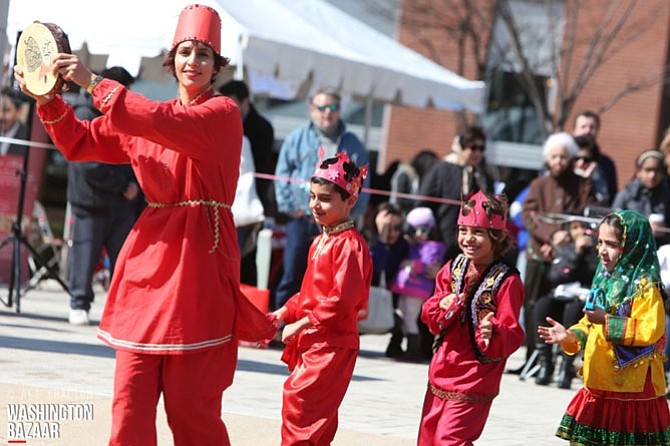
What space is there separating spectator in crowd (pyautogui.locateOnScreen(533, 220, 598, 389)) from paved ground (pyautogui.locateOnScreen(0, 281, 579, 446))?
0.84ft

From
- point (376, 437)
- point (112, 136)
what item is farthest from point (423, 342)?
point (112, 136)

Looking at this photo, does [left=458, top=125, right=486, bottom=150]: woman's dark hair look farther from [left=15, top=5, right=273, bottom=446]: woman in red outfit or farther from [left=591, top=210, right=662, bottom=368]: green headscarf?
[left=15, top=5, right=273, bottom=446]: woman in red outfit

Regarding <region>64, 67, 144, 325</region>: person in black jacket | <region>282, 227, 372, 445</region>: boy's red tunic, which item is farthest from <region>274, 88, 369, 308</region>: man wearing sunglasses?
Result: <region>282, 227, 372, 445</region>: boy's red tunic

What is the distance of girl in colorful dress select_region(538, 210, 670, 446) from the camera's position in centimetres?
713

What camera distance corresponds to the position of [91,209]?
39.3 ft

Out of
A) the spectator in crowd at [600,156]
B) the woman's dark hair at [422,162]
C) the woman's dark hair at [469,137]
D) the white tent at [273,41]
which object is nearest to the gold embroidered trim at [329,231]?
the woman's dark hair at [469,137]

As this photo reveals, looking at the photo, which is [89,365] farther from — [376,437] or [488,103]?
[488,103]

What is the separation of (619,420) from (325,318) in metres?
1.66

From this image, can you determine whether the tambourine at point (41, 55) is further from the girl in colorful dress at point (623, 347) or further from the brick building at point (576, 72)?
the brick building at point (576, 72)

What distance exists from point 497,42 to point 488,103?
8.60ft

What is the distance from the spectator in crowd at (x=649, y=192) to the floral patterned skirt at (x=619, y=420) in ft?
16.1

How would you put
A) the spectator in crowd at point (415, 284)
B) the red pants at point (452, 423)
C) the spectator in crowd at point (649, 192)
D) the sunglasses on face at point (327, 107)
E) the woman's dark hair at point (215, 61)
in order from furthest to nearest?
1. the spectator in crowd at point (415, 284)
2. the spectator in crowd at point (649, 192)
3. the sunglasses on face at point (327, 107)
4. the red pants at point (452, 423)
5. the woman's dark hair at point (215, 61)

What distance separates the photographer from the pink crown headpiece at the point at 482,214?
6.87m

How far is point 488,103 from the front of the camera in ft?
89.2
